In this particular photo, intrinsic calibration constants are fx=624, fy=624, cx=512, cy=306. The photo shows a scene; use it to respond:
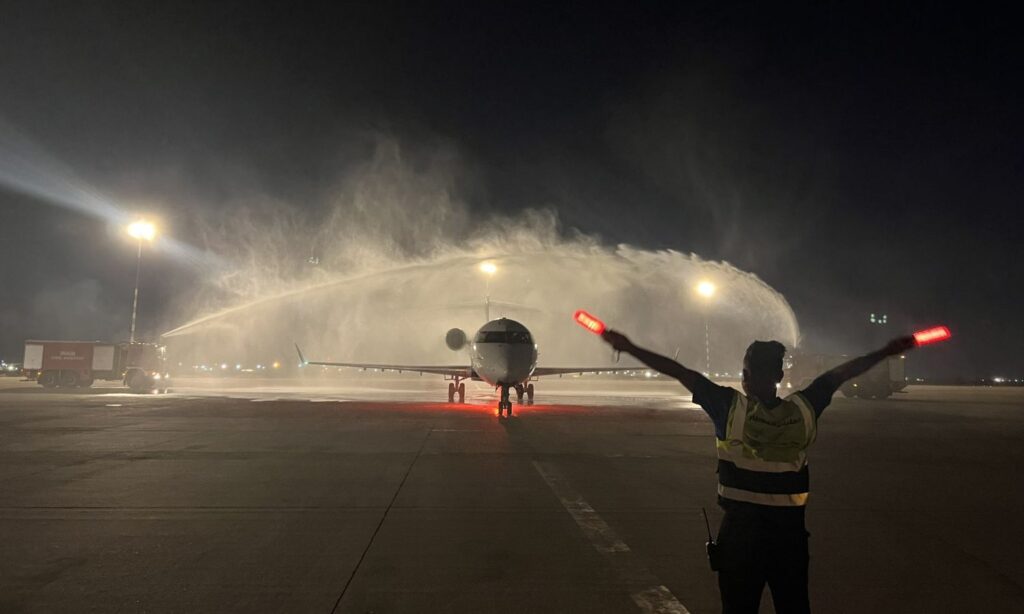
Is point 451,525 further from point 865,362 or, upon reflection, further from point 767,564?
Result: point 865,362

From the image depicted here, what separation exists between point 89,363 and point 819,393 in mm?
47803

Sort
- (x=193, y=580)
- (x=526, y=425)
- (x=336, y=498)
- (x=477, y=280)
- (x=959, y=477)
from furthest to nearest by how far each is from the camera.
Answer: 1. (x=477, y=280)
2. (x=526, y=425)
3. (x=959, y=477)
4. (x=336, y=498)
5. (x=193, y=580)

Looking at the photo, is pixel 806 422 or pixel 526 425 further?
pixel 526 425

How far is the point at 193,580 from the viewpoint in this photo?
570 centimetres

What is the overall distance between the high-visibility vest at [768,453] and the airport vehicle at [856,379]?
40963 millimetres

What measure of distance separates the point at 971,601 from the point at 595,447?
10065mm

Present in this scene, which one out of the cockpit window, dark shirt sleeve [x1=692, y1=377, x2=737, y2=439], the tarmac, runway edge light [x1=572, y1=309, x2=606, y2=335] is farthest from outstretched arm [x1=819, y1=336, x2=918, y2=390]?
the cockpit window

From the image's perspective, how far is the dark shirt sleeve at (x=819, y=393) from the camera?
3918 millimetres

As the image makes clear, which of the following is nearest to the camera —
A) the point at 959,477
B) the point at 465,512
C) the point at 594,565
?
the point at 594,565

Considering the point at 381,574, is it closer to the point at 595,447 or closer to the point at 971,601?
the point at 971,601

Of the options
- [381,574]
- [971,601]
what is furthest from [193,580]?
[971,601]

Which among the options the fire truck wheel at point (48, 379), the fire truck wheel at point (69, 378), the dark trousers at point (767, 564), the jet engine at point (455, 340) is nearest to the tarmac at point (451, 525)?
the dark trousers at point (767, 564)

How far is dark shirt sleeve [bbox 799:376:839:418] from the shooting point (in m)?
3.92

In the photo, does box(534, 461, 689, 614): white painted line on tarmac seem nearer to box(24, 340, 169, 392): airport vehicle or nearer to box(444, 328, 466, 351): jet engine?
box(444, 328, 466, 351): jet engine
